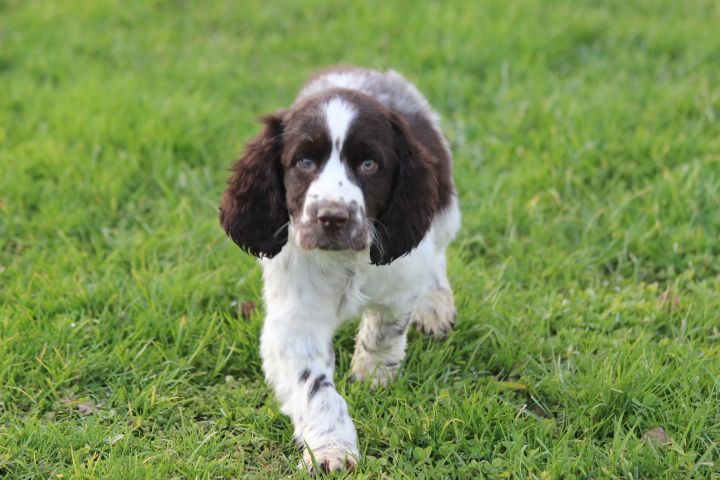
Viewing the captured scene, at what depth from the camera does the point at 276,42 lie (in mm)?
7062

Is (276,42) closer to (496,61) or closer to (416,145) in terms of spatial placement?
(496,61)

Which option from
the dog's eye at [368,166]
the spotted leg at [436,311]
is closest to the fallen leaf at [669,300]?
the spotted leg at [436,311]

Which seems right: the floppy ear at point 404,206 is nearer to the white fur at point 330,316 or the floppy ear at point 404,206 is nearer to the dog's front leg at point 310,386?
the white fur at point 330,316

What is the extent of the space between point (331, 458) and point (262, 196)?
2.97 feet

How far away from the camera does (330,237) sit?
320 centimetres

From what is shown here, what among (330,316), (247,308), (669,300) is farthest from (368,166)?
(669,300)

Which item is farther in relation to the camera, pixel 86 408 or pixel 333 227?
pixel 86 408

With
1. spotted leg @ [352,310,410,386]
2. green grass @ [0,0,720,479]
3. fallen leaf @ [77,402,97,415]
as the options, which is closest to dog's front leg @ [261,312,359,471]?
green grass @ [0,0,720,479]

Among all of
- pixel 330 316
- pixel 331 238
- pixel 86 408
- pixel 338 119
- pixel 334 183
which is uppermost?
pixel 338 119

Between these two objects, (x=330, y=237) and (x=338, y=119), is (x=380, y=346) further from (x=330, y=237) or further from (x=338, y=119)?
(x=338, y=119)

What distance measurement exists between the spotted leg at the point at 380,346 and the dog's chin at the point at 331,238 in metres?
0.58

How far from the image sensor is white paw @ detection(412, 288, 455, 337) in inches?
161

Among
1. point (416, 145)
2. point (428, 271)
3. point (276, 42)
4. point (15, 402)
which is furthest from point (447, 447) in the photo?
point (276, 42)

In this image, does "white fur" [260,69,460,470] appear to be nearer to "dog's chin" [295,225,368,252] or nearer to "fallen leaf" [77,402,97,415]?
"dog's chin" [295,225,368,252]
